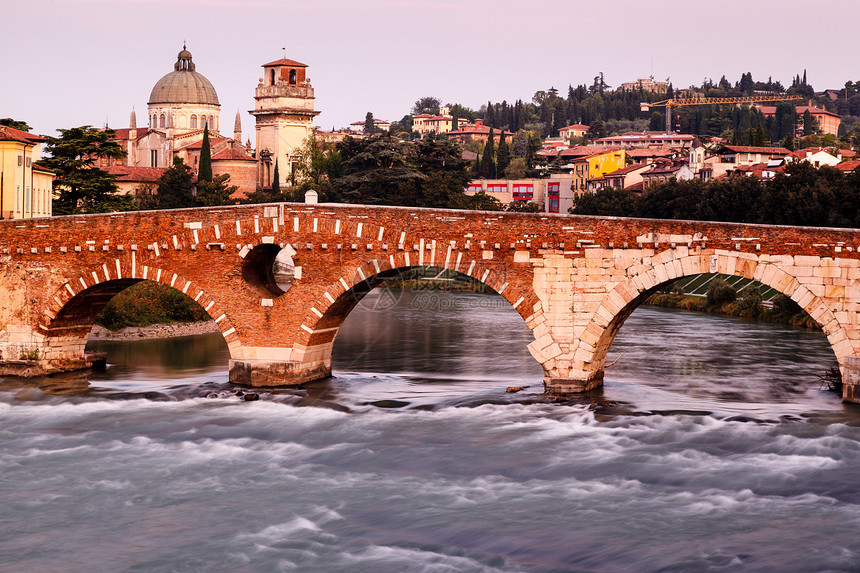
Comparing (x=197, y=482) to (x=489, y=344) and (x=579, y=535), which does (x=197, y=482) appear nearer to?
(x=579, y=535)

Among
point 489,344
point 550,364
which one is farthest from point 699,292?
point 550,364

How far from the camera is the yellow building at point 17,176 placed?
3787 cm

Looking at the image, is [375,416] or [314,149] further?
[314,149]

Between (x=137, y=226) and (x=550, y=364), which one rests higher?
(x=137, y=226)

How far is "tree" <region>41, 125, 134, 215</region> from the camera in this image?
157 feet

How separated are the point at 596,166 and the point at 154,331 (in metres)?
72.9

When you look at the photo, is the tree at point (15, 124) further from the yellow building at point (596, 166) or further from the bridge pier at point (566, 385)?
the yellow building at point (596, 166)

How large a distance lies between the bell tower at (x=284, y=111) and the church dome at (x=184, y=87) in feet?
59.4

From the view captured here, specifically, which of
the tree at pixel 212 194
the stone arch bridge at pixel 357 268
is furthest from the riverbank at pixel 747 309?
the tree at pixel 212 194

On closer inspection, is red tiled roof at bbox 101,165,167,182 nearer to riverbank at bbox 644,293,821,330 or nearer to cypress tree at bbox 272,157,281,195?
cypress tree at bbox 272,157,281,195

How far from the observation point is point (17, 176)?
127 feet

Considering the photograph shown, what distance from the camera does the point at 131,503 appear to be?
713 inches

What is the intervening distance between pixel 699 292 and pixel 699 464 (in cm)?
3011

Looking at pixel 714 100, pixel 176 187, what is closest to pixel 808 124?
pixel 714 100
